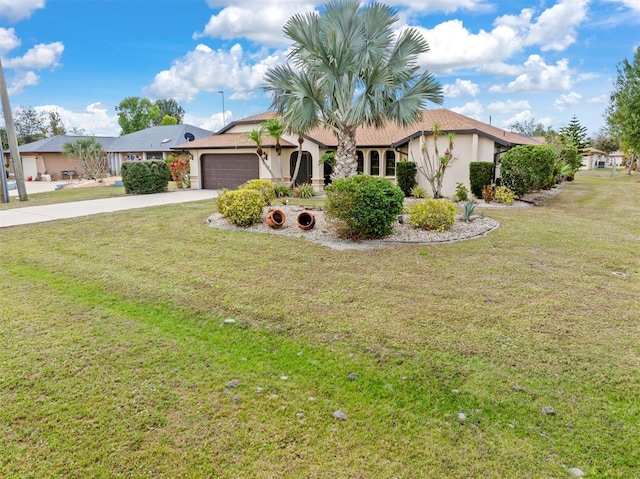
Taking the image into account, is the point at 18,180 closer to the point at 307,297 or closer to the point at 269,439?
the point at 307,297

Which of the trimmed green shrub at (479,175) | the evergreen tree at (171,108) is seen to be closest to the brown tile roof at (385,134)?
the trimmed green shrub at (479,175)

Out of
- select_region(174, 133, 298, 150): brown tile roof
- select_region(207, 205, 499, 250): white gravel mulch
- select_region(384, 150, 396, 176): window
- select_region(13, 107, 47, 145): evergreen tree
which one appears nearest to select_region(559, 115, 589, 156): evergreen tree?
select_region(384, 150, 396, 176): window

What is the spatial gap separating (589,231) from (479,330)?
7.36 meters

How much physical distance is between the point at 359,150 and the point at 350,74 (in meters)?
6.43

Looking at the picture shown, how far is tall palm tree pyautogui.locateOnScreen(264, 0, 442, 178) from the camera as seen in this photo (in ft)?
47.4

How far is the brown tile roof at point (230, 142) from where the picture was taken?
69.5 ft

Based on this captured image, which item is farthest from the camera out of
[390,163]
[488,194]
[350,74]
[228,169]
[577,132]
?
[577,132]

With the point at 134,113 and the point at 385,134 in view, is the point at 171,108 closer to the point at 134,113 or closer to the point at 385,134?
the point at 134,113

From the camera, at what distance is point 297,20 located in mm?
14805

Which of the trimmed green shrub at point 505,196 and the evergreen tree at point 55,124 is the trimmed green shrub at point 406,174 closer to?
the trimmed green shrub at point 505,196

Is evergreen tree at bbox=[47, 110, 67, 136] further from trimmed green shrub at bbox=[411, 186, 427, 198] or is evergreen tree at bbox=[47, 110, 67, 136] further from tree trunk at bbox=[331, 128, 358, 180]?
trimmed green shrub at bbox=[411, 186, 427, 198]

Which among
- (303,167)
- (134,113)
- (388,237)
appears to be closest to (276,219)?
(388,237)

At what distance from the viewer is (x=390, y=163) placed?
67.8 ft

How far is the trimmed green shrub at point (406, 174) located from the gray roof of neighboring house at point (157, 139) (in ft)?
70.7
